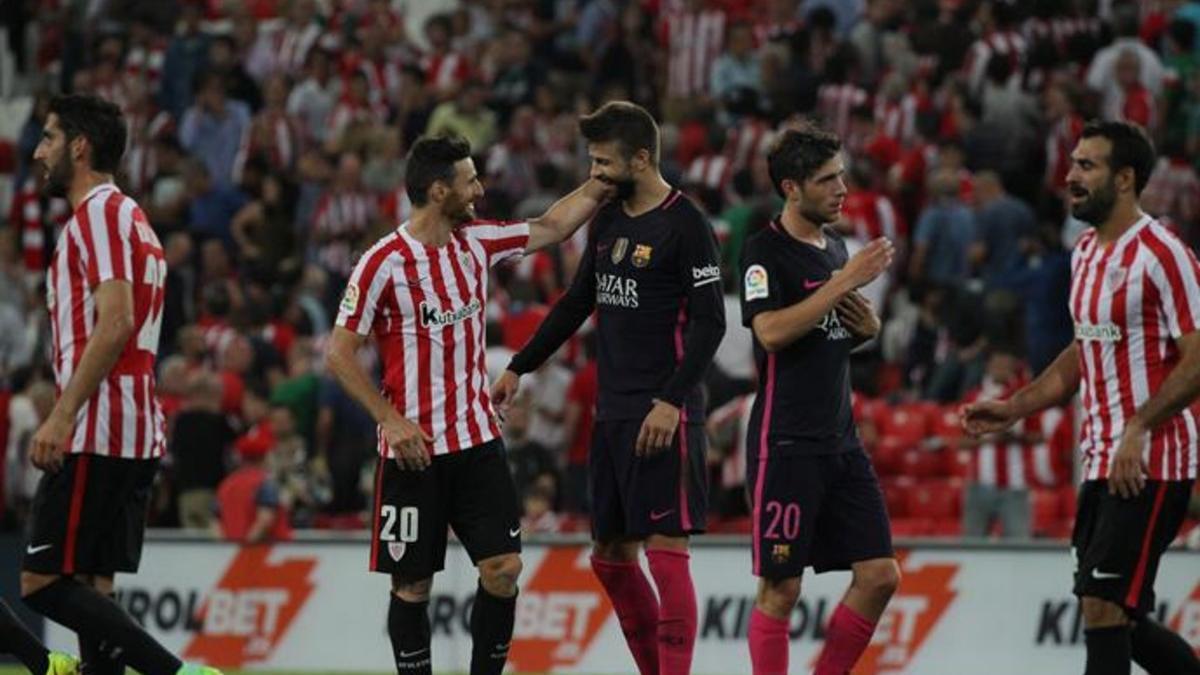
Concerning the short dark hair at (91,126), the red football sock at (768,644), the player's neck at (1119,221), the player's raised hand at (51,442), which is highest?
the short dark hair at (91,126)

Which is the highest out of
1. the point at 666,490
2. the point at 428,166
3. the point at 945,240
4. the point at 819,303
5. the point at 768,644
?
the point at 428,166

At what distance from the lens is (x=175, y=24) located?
2566 cm

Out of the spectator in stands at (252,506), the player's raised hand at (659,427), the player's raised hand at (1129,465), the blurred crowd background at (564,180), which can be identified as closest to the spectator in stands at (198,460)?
the blurred crowd background at (564,180)

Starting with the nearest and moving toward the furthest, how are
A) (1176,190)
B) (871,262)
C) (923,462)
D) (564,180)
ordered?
(871,262) < (923,462) < (1176,190) < (564,180)

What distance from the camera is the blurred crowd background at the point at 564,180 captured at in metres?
17.3

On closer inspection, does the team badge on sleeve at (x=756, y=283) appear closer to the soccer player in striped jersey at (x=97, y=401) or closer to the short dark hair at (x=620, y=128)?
the short dark hair at (x=620, y=128)

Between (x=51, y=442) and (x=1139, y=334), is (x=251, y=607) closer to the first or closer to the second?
(x=51, y=442)

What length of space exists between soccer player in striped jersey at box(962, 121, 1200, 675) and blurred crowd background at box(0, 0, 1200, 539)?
5860 mm

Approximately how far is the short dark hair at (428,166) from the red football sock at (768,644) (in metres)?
2.01

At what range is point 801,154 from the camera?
403 inches

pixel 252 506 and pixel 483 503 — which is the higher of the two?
pixel 483 503

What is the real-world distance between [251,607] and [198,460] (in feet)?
7.21

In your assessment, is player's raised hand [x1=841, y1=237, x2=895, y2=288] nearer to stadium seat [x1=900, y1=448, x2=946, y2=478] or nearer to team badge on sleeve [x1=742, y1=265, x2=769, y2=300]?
team badge on sleeve [x1=742, y1=265, x2=769, y2=300]

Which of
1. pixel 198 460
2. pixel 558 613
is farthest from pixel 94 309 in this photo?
pixel 198 460
